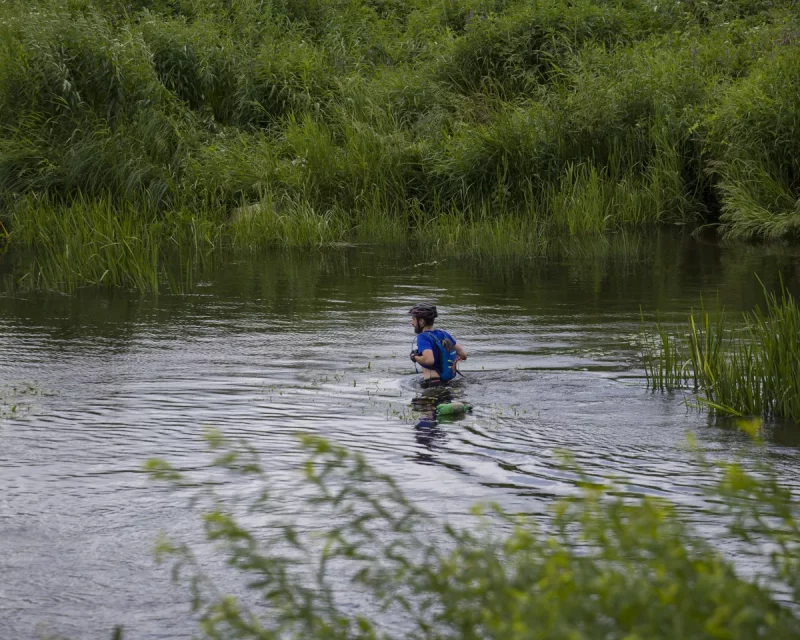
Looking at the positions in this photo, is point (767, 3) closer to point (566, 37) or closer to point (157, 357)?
point (566, 37)

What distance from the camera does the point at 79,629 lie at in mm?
5543

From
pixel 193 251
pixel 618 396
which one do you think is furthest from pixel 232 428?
pixel 193 251

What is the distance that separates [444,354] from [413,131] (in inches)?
549

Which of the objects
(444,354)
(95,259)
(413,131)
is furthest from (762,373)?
(413,131)

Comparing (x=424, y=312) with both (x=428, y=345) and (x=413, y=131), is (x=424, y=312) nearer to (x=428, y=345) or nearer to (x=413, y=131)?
(x=428, y=345)

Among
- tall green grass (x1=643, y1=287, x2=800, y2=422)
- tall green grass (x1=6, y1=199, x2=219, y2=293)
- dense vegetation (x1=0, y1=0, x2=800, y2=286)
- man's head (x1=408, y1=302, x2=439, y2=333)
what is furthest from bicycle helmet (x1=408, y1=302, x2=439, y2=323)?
dense vegetation (x1=0, y1=0, x2=800, y2=286)

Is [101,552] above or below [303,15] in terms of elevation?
below

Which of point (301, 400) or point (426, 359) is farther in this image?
point (426, 359)

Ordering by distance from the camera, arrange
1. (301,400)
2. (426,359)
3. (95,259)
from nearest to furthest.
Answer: (301,400) < (426,359) < (95,259)

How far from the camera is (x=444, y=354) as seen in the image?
10.5 meters

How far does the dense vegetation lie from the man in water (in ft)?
28.8

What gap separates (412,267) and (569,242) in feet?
10.5

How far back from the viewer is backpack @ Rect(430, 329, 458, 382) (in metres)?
10.5

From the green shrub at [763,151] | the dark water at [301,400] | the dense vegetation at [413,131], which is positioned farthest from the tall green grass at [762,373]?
the green shrub at [763,151]
